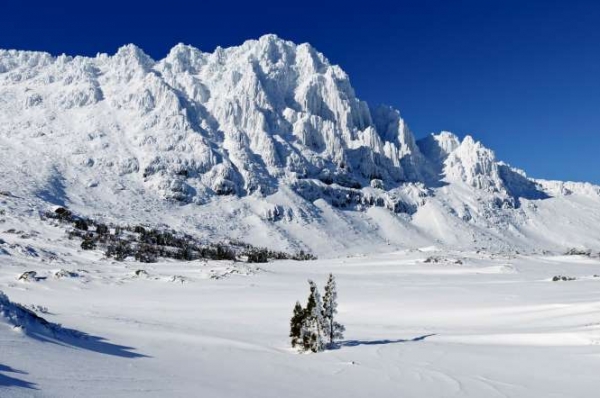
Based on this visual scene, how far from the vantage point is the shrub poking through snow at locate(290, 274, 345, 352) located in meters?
28.7

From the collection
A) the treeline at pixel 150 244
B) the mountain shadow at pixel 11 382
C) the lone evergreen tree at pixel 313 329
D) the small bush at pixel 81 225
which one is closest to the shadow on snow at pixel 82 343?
the mountain shadow at pixel 11 382

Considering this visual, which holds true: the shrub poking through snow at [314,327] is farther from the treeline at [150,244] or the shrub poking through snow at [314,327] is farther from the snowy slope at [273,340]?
the treeline at [150,244]

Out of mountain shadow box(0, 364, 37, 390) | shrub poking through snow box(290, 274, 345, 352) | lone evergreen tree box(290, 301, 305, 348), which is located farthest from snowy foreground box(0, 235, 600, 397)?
shrub poking through snow box(290, 274, 345, 352)

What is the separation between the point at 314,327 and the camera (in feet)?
94.9

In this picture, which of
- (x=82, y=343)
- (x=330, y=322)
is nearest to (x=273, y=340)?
(x=330, y=322)

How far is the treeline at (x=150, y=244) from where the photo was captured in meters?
131

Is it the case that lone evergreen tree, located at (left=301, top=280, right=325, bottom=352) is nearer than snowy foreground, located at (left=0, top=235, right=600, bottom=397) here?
No

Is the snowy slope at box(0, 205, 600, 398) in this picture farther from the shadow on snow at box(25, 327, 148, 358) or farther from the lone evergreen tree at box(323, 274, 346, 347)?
the lone evergreen tree at box(323, 274, 346, 347)

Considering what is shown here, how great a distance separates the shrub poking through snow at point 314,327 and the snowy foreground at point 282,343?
89 centimetres

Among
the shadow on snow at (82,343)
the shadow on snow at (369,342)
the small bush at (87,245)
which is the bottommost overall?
the shadow on snow at (369,342)

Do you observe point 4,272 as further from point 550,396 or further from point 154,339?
point 550,396

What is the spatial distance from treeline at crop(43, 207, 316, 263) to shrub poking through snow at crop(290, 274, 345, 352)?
9311cm

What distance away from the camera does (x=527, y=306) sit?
1871 inches

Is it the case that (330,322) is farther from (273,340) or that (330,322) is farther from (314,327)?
(273,340)
